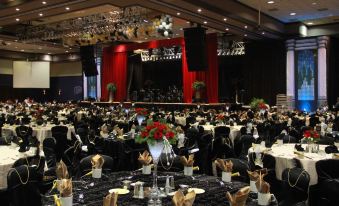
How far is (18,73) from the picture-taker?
83.7 feet

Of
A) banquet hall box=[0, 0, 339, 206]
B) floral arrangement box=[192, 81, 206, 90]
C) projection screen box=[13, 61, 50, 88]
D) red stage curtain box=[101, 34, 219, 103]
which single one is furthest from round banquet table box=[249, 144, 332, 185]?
projection screen box=[13, 61, 50, 88]

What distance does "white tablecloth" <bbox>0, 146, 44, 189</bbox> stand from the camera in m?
4.41

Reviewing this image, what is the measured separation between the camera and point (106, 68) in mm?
22594

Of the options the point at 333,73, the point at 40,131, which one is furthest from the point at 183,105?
the point at 40,131

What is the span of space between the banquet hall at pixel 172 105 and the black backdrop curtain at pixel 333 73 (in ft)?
0.16

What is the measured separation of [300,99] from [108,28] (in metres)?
9.39

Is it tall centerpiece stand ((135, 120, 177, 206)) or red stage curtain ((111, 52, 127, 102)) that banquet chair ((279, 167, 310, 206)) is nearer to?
tall centerpiece stand ((135, 120, 177, 206))

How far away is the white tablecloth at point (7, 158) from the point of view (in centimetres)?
441

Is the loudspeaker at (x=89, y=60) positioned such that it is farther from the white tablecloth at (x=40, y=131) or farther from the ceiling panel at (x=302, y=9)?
the white tablecloth at (x=40, y=131)

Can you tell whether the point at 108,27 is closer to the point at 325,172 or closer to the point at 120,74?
the point at 120,74

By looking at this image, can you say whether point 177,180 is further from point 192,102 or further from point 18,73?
point 18,73

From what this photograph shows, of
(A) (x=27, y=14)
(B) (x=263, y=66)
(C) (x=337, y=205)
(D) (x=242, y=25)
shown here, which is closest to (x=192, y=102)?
(B) (x=263, y=66)

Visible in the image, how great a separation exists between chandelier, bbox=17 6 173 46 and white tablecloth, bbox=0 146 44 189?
8689mm

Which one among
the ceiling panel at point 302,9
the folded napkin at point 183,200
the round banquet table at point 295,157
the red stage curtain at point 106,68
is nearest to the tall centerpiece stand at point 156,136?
the folded napkin at point 183,200
